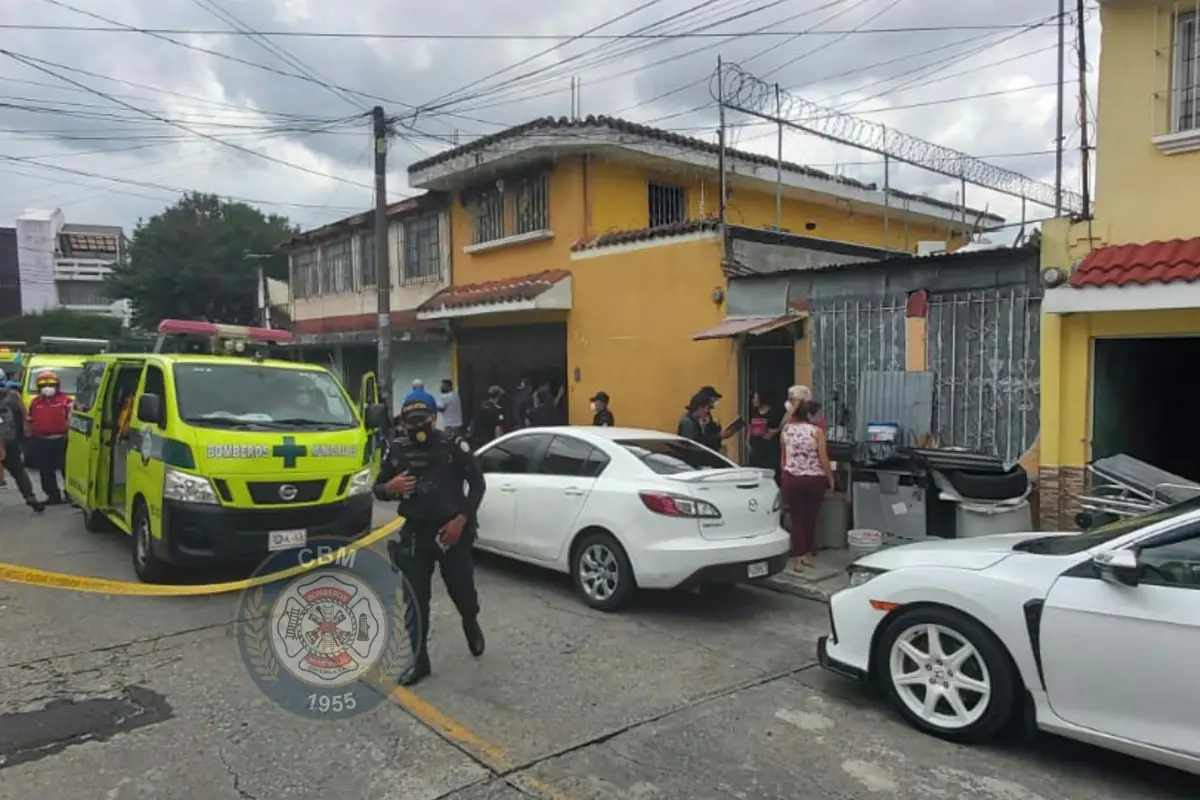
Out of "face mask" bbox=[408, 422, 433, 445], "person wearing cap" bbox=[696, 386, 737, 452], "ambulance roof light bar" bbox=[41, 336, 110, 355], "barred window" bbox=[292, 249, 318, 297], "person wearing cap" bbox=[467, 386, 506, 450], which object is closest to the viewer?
"face mask" bbox=[408, 422, 433, 445]

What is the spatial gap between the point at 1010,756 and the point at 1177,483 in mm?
3593

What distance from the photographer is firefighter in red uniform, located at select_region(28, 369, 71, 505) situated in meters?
10.5

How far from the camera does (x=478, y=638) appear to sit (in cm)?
520

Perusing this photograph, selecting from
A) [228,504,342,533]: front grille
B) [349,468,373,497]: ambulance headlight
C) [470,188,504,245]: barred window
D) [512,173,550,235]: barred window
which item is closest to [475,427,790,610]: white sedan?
[349,468,373,497]: ambulance headlight

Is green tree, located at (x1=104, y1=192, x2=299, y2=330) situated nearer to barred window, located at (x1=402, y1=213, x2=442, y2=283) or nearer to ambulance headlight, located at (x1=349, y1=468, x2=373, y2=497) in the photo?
barred window, located at (x1=402, y1=213, x2=442, y2=283)

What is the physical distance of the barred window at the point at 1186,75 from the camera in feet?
23.8

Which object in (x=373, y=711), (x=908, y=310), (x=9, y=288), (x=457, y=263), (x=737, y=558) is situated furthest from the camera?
(x=9, y=288)

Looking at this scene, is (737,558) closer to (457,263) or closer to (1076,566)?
(1076,566)

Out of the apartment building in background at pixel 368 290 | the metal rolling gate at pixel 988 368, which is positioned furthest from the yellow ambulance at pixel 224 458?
the apartment building in background at pixel 368 290

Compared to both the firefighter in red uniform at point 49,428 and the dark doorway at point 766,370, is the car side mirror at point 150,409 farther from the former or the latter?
the dark doorway at point 766,370

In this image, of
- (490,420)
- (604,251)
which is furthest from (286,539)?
(604,251)

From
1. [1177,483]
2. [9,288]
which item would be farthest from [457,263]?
[9,288]

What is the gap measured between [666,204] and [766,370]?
5283 mm

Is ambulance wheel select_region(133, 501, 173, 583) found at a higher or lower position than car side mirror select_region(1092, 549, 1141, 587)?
lower
